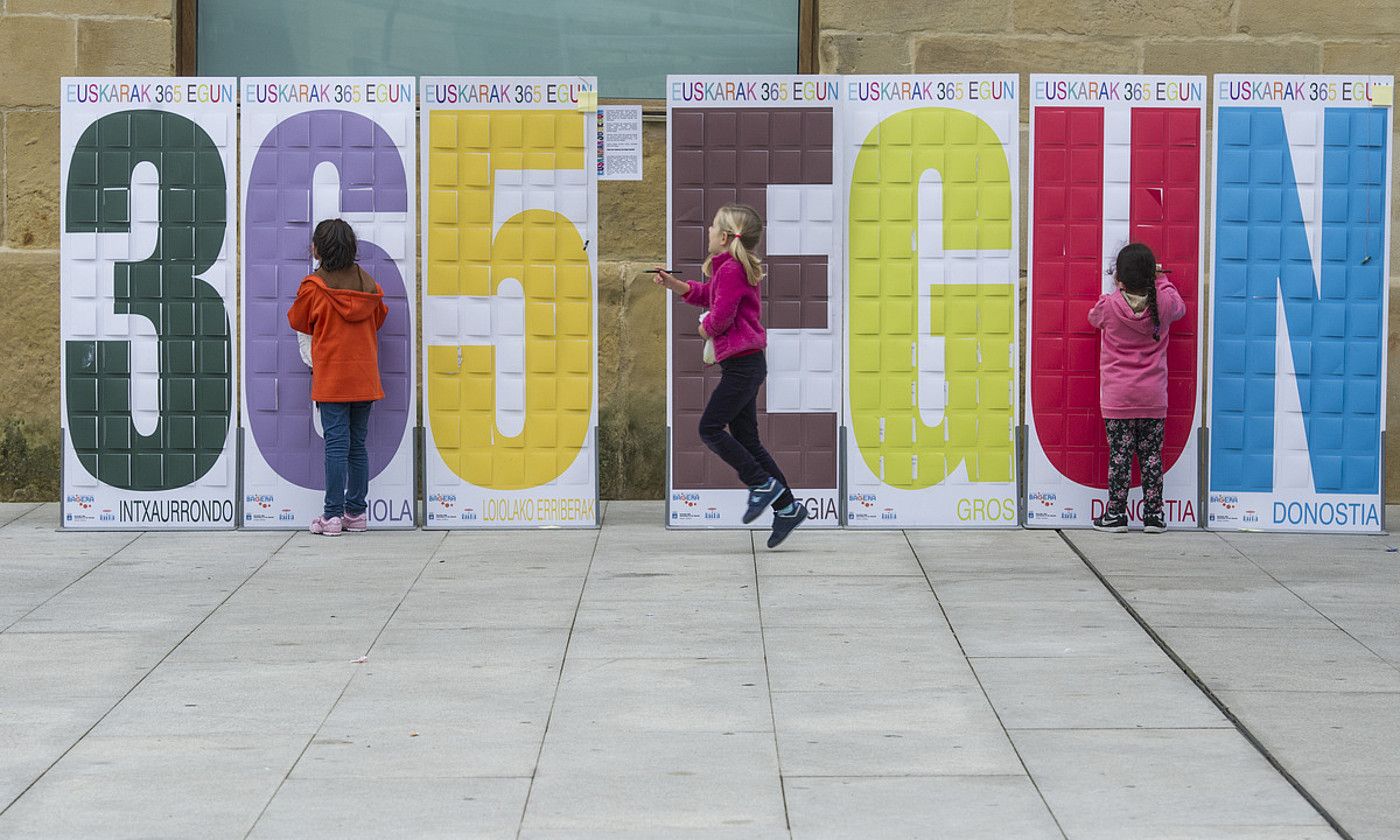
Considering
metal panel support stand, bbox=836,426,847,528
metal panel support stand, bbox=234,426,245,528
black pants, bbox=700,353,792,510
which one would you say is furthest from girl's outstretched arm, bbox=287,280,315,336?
metal panel support stand, bbox=836,426,847,528

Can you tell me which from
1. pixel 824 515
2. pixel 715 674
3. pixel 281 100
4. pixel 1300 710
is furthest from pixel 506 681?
pixel 281 100

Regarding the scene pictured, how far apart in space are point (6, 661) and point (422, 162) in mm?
3856

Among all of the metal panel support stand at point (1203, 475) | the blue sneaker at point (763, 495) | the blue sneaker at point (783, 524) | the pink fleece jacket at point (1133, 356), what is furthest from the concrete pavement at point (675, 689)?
the pink fleece jacket at point (1133, 356)

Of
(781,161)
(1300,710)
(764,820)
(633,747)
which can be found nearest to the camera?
(764,820)

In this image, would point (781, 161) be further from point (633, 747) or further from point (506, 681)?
point (633, 747)

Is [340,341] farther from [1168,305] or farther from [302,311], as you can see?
[1168,305]

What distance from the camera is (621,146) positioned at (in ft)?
32.1

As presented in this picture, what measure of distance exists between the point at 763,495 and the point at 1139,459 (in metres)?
2.04

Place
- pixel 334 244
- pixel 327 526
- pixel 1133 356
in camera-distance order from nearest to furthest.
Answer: pixel 334 244, pixel 1133 356, pixel 327 526

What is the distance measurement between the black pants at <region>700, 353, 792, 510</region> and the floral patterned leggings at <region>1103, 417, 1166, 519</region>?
173 cm

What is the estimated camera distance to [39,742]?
5617 millimetres

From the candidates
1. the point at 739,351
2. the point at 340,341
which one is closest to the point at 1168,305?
the point at 739,351

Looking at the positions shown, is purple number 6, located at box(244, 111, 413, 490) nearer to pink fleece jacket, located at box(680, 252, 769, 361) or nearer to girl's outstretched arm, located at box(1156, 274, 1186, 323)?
A: pink fleece jacket, located at box(680, 252, 769, 361)

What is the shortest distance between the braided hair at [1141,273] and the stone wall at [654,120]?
2.14 metres
